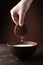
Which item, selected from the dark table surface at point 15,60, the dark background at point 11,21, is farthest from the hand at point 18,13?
the dark background at point 11,21

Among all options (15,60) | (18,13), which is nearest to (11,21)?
(18,13)

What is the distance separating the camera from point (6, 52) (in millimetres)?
1470

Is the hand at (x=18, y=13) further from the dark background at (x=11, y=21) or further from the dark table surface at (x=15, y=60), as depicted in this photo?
the dark background at (x=11, y=21)

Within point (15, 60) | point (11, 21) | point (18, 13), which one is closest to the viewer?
point (15, 60)

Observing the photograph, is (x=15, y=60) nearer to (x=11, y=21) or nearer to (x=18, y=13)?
(x=18, y=13)

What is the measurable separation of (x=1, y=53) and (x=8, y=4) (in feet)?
3.83

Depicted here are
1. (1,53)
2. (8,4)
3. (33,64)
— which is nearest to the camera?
(33,64)

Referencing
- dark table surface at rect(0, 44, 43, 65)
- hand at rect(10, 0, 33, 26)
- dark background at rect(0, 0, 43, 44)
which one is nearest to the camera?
dark table surface at rect(0, 44, 43, 65)

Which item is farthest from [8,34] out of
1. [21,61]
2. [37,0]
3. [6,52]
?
[21,61]

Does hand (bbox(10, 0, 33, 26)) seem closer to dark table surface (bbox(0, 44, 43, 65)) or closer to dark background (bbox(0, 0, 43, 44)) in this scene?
dark table surface (bbox(0, 44, 43, 65))

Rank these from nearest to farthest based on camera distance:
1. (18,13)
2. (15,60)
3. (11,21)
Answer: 1. (15,60)
2. (18,13)
3. (11,21)

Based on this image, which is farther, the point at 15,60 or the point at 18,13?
the point at 18,13

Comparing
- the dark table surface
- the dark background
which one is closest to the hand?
the dark table surface

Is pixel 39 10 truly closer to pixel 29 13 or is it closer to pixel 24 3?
pixel 29 13
